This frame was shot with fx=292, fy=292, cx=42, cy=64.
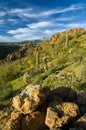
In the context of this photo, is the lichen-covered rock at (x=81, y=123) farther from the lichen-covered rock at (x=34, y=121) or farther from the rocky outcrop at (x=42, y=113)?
the lichen-covered rock at (x=34, y=121)

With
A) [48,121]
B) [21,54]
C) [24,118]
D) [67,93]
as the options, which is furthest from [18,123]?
[21,54]

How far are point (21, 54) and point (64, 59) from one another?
86.7m

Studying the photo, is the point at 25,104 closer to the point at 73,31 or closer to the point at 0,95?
the point at 0,95

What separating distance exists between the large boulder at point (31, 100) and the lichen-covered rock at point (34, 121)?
0.65ft

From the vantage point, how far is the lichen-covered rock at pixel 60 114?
30.7 ft

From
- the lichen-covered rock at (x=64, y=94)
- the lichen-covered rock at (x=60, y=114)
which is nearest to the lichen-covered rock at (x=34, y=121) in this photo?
the lichen-covered rock at (x=60, y=114)

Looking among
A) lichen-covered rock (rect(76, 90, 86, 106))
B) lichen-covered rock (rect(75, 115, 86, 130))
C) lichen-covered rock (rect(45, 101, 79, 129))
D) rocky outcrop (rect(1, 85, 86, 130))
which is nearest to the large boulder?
rocky outcrop (rect(1, 85, 86, 130))

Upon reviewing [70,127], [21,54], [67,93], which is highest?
[67,93]

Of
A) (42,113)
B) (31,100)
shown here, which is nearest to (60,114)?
(42,113)

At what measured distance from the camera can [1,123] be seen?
9.77 m

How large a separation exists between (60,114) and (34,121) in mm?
930

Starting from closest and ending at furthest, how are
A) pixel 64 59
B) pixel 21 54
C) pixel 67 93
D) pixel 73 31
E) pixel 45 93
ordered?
1. pixel 45 93
2. pixel 67 93
3. pixel 64 59
4. pixel 73 31
5. pixel 21 54

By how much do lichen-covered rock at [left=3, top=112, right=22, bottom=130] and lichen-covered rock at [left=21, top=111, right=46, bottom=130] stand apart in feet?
0.50

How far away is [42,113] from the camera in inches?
390
